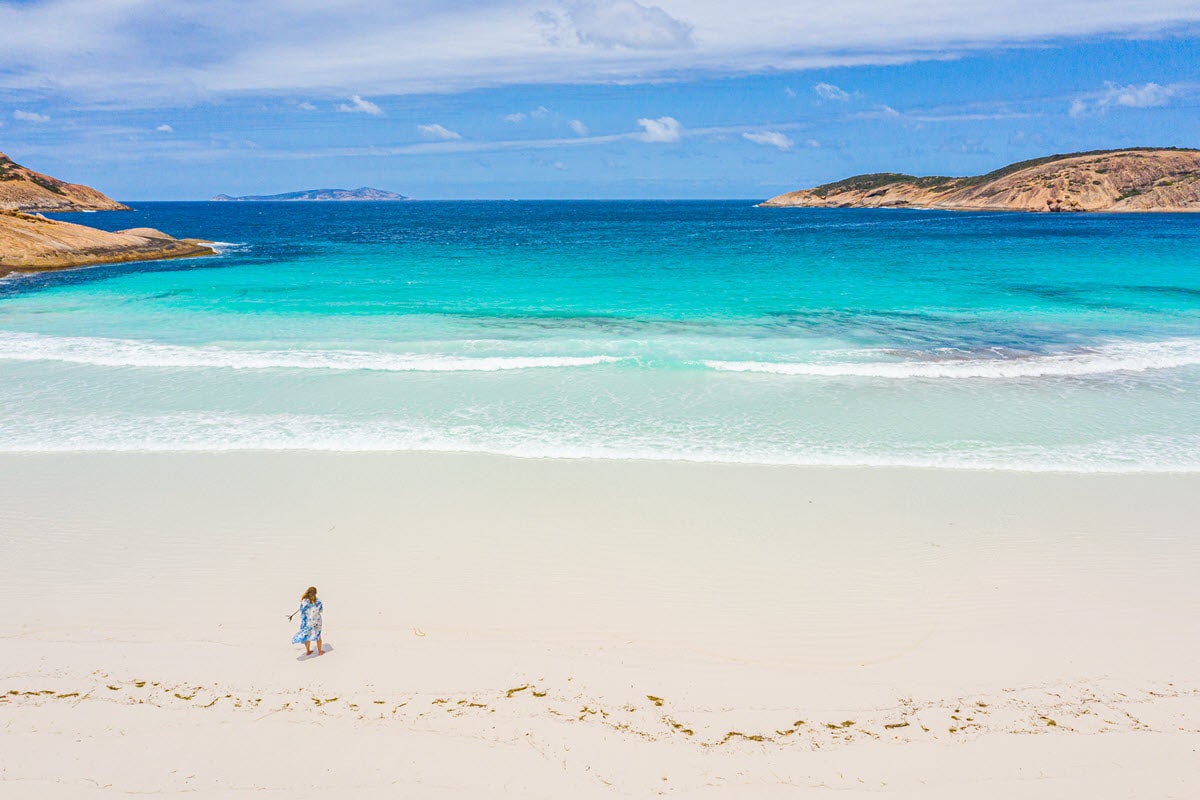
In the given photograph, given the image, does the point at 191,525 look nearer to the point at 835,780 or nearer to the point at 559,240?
the point at 835,780

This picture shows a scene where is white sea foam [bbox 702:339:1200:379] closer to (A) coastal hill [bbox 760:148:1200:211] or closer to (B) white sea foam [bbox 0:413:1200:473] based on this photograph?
(B) white sea foam [bbox 0:413:1200:473]

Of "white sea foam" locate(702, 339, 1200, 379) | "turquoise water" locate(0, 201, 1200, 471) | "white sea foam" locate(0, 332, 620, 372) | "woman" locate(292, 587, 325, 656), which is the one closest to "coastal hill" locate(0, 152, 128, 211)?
"turquoise water" locate(0, 201, 1200, 471)

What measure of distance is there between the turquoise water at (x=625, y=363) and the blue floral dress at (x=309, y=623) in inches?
270

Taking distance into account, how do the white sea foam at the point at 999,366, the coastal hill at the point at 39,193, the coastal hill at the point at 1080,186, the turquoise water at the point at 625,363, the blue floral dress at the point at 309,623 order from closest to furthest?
1. the blue floral dress at the point at 309,623
2. the turquoise water at the point at 625,363
3. the white sea foam at the point at 999,366
4. the coastal hill at the point at 1080,186
5. the coastal hill at the point at 39,193

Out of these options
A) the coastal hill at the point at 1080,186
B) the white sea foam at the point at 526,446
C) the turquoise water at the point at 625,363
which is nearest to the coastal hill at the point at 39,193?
the turquoise water at the point at 625,363

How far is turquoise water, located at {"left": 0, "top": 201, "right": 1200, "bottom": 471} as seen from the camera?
15.6 m

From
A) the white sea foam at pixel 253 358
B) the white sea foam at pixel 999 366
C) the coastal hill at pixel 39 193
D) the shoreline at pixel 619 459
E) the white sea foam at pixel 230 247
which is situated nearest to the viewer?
the shoreline at pixel 619 459

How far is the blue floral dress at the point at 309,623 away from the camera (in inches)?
329

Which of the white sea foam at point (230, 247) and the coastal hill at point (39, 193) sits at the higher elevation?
the coastal hill at point (39, 193)

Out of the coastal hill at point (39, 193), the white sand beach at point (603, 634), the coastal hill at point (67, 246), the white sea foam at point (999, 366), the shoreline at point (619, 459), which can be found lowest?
the white sand beach at point (603, 634)

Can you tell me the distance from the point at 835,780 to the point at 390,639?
17.3 feet

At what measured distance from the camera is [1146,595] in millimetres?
9758

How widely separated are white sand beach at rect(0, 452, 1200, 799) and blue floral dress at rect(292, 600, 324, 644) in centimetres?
27

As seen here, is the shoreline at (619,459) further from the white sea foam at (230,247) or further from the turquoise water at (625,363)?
the white sea foam at (230,247)
